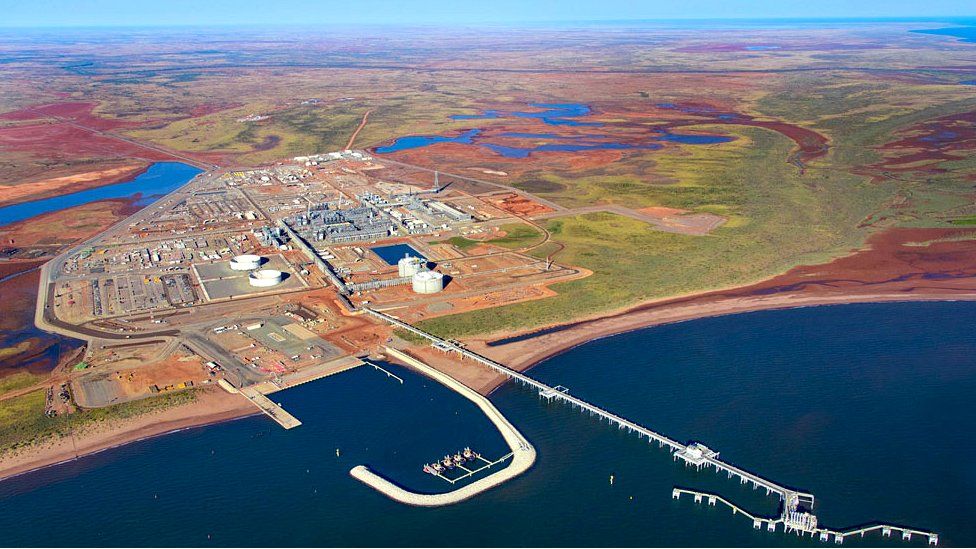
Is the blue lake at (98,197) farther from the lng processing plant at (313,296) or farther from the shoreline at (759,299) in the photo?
the shoreline at (759,299)

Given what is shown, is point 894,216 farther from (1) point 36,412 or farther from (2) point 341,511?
(1) point 36,412

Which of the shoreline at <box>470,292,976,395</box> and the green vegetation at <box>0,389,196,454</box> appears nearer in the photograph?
the green vegetation at <box>0,389,196,454</box>

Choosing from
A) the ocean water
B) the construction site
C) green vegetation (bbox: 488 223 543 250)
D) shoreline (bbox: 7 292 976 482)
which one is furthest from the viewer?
green vegetation (bbox: 488 223 543 250)

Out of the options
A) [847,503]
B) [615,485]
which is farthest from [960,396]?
[615,485]

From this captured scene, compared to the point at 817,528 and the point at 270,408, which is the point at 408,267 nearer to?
the point at 270,408

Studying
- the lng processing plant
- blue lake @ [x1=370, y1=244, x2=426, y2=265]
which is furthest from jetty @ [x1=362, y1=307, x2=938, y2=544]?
blue lake @ [x1=370, y1=244, x2=426, y2=265]

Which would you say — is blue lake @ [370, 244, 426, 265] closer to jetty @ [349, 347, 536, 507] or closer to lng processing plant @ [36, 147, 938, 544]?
lng processing plant @ [36, 147, 938, 544]

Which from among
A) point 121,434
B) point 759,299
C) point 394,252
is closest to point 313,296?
point 394,252
